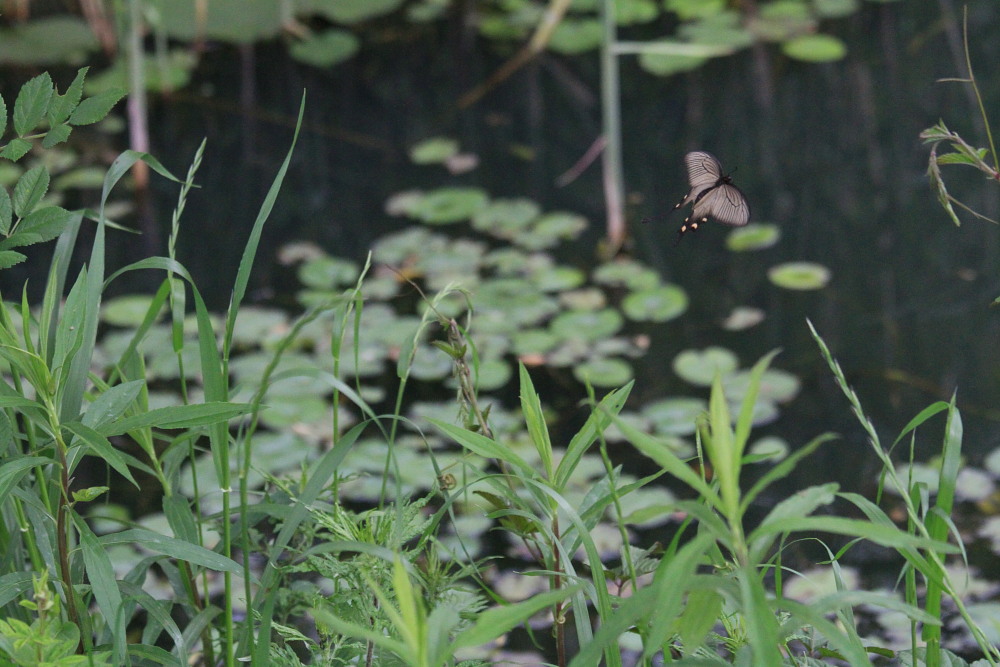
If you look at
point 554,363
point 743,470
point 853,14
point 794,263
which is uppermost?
point 853,14

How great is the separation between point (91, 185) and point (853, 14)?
79.1 inches

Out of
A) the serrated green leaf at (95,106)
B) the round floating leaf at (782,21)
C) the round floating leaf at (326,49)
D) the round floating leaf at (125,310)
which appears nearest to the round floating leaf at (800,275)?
the round floating leaf at (782,21)

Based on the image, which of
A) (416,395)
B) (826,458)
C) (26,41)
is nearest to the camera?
(826,458)

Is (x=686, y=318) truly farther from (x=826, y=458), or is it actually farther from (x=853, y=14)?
(x=853, y=14)

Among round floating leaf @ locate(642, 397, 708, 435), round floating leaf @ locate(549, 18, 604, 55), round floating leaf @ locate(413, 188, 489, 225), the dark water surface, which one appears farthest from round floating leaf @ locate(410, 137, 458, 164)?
round floating leaf @ locate(642, 397, 708, 435)

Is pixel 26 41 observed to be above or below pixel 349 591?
above

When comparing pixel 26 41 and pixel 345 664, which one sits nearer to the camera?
pixel 345 664

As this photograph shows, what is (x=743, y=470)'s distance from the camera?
1.79m

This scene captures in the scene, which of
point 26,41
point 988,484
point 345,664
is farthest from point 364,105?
point 345,664

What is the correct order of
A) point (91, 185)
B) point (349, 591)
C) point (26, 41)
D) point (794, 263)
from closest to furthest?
point (349, 591), point (794, 263), point (91, 185), point (26, 41)

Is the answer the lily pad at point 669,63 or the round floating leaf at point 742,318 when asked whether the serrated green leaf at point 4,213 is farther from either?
the lily pad at point 669,63

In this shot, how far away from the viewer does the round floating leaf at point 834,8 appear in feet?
9.41

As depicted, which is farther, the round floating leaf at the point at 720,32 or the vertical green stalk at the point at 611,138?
the round floating leaf at the point at 720,32

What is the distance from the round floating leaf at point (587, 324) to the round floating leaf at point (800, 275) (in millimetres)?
333
